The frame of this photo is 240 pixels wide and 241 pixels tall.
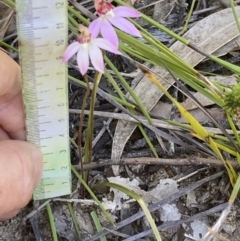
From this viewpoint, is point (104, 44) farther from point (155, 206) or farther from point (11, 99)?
point (155, 206)

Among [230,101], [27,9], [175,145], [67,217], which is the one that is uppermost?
[27,9]

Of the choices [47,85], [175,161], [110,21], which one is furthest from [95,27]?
[175,161]

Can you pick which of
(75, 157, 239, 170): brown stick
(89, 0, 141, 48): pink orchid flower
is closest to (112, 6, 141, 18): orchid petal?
(89, 0, 141, 48): pink orchid flower

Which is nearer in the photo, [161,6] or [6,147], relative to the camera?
[6,147]

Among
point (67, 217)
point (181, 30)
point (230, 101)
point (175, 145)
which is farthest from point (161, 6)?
point (67, 217)

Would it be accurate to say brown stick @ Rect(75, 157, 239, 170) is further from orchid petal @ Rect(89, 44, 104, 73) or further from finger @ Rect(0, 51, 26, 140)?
orchid petal @ Rect(89, 44, 104, 73)

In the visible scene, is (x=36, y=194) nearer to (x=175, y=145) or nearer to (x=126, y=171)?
(x=126, y=171)
